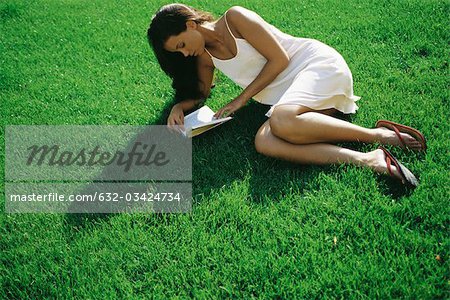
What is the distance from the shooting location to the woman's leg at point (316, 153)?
271 cm

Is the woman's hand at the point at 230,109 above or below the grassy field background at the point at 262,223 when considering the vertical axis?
above

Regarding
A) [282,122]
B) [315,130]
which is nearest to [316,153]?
[315,130]

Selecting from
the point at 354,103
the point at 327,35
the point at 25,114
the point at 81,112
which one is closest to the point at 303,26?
the point at 327,35

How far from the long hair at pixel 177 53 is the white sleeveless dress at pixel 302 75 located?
0.26 m

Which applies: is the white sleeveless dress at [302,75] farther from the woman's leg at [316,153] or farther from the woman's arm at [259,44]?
the woman's leg at [316,153]

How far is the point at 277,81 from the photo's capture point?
11.2ft

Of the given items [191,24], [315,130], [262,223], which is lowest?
[262,223]

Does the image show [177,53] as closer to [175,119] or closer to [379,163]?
[175,119]

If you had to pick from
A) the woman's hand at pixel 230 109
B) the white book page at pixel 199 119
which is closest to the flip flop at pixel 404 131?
the woman's hand at pixel 230 109

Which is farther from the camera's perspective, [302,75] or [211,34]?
[211,34]

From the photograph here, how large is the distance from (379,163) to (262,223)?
2.94ft

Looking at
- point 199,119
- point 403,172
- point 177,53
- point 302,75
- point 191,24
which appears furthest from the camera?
point 177,53

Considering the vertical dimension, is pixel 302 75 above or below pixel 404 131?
above

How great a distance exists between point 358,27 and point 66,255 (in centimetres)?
422
